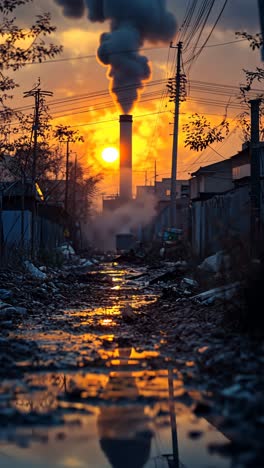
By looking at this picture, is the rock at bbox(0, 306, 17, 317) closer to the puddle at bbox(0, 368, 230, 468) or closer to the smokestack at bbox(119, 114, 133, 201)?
the puddle at bbox(0, 368, 230, 468)

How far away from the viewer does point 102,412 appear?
17.5 feet

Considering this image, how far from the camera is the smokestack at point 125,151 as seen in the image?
55.5 meters

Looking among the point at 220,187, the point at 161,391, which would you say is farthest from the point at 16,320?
the point at 220,187

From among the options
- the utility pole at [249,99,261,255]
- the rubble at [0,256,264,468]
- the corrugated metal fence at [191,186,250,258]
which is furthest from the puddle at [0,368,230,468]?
the utility pole at [249,99,261,255]

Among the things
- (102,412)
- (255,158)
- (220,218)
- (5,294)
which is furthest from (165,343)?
(255,158)

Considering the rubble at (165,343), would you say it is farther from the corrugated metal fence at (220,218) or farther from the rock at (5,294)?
the corrugated metal fence at (220,218)

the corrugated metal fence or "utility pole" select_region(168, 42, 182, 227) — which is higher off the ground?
"utility pole" select_region(168, 42, 182, 227)

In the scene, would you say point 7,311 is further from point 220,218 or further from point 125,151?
point 125,151

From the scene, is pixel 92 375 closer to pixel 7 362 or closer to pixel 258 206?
pixel 7 362

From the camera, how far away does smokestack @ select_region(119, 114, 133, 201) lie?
55.5 m

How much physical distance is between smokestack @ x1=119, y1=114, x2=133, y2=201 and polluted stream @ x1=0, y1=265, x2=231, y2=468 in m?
47.6

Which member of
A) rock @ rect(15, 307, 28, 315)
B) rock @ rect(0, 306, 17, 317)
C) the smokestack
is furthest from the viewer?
the smokestack

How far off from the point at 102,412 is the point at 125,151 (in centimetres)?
5406

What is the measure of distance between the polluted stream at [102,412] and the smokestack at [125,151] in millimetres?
47564
